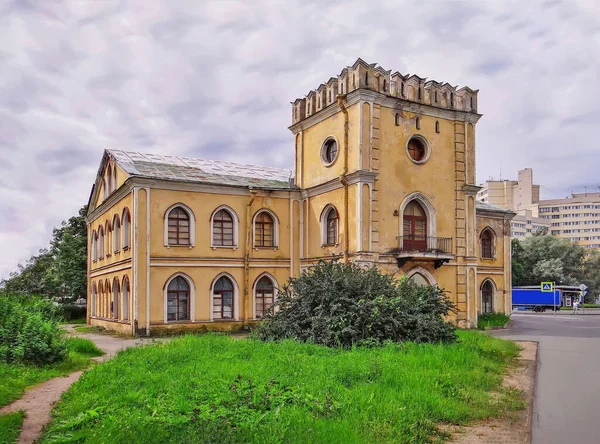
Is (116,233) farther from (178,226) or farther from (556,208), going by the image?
(556,208)

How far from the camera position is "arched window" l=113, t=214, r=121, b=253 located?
1006 inches

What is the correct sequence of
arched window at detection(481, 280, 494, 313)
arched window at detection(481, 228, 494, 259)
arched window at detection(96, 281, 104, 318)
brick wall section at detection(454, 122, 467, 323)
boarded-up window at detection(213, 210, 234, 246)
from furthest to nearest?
arched window at detection(481, 228, 494, 259), arched window at detection(481, 280, 494, 313), arched window at detection(96, 281, 104, 318), brick wall section at detection(454, 122, 467, 323), boarded-up window at detection(213, 210, 234, 246)

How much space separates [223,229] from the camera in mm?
24297

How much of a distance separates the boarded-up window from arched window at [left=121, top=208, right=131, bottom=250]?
3530 millimetres

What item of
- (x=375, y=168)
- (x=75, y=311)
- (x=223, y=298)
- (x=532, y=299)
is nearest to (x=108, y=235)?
(x=223, y=298)

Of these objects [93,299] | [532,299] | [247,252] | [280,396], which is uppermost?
[247,252]

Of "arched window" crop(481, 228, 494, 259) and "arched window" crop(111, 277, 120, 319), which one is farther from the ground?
"arched window" crop(481, 228, 494, 259)

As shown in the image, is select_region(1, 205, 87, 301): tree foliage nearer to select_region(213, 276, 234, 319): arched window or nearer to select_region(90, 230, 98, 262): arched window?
select_region(90, 230, 98, 262): arched window

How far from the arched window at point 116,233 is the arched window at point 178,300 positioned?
158 inches

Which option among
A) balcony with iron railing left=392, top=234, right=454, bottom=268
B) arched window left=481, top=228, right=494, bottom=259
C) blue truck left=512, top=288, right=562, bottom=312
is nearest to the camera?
balcony with iron railing left=392, top=234, right=454, bottom=268

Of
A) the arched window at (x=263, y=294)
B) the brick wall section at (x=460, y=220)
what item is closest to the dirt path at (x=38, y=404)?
the arched window at (x=263, y=294)

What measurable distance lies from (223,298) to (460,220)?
10.7 meters

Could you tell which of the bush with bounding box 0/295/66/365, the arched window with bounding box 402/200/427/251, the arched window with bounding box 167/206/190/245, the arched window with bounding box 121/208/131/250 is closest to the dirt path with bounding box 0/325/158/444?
the bush with bounding box 0/295/66/365

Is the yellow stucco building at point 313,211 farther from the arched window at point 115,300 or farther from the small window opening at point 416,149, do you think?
the arched window at point 115,300
